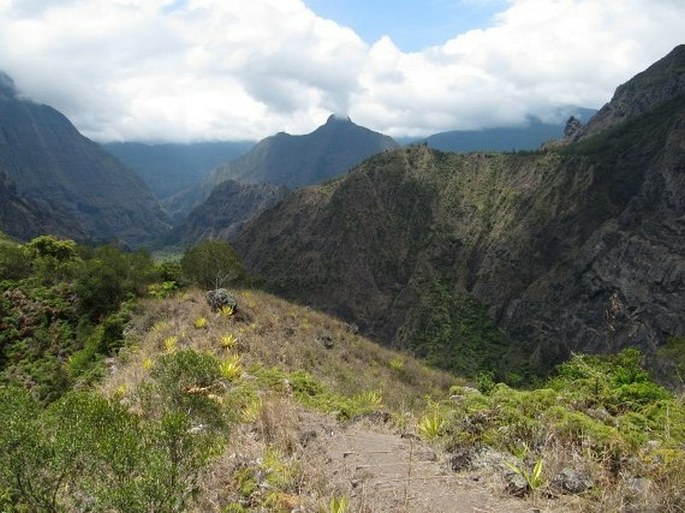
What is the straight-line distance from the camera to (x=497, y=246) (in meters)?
125

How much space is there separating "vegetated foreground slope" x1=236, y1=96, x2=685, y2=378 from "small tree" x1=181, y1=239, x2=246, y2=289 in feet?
242

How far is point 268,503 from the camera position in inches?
205

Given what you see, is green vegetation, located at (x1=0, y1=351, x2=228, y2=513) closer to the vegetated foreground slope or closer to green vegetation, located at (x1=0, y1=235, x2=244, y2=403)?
green vegetation, located at (x1=0, y1=235, x2=244, y2=403)

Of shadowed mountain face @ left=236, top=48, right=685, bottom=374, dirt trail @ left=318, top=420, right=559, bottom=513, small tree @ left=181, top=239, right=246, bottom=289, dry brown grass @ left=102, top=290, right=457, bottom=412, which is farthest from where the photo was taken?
shadowed mountain face @ left=236, top=48, right=685, bottom=374

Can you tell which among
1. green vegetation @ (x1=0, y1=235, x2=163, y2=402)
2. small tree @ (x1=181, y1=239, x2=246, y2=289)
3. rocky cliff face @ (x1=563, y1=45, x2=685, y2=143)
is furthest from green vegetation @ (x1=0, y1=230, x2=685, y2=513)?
rocky cliff face @ (x1=563, y1=45, x2=685, y2=143)

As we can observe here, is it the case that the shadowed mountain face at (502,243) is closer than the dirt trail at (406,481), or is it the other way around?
the dirt trail at (406,481)

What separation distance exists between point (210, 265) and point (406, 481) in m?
22.6

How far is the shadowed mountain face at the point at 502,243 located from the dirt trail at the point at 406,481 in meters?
88.0

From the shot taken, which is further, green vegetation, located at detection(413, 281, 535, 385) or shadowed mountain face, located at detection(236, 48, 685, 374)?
green vegetation, located at detection(413, 281, 535, 385)

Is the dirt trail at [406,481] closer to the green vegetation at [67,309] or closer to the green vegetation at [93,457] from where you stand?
the green vegetation at [93,457]

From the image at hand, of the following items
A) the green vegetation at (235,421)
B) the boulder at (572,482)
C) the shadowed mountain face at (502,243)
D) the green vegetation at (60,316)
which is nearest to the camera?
the green vegetation at (235,421)

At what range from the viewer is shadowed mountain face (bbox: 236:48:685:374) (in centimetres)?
9575

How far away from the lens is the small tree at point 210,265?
25172 millimetres

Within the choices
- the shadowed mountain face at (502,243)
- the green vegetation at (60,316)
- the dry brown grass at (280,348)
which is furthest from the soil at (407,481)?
the shadowed mountain face at (502,243)
